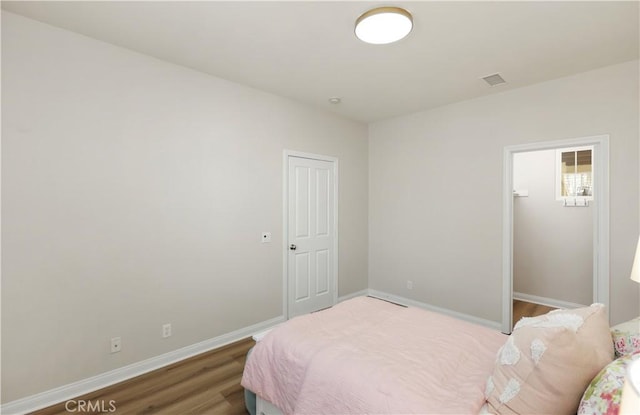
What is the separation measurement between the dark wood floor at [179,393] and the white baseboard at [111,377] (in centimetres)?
5

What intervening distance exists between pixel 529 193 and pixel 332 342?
13.5ft

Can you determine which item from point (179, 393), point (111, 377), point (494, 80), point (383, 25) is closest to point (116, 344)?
Result: point (111, 377)

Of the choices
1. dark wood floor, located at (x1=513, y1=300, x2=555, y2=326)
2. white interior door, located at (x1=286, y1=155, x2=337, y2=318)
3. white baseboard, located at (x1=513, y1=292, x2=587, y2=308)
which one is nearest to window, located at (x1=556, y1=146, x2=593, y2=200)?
white baseboard, located at (x1=513, y1=292, x2=587, y2=308)

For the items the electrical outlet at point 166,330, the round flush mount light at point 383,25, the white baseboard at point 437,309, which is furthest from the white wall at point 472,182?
the electrical outlet at point 166,330

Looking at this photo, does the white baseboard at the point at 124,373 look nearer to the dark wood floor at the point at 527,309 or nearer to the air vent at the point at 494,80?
the dark wood floor at the point at 527,309

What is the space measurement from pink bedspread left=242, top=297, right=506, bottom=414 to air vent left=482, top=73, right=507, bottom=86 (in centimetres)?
239

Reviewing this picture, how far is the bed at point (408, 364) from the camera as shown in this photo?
47.7 inches

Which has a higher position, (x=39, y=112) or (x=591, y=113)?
(x=591, y=113)

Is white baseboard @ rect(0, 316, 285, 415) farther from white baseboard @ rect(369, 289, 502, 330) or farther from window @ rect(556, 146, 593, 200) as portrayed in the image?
window @ rect(556, 146, 593, 200)

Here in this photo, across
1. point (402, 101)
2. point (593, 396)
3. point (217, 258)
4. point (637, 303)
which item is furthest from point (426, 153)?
point (593, 396)

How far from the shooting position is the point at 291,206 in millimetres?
3770

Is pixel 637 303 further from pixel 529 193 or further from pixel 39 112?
pixel 39 112

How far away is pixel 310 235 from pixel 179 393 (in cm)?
219

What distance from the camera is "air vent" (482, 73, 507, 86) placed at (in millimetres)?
3033
